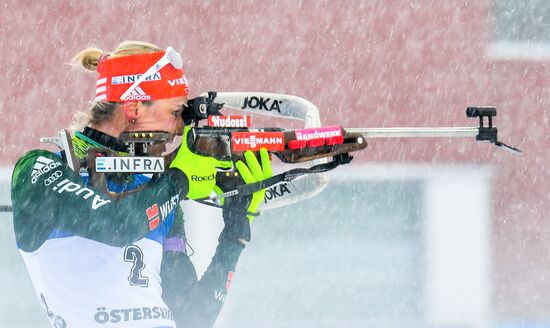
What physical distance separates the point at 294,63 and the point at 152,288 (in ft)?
18.2

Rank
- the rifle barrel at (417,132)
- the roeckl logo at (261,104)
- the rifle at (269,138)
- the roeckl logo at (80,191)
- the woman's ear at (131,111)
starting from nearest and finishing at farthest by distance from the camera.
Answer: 1. the roeckl logo at (80,191)
2. the rifle at (269,138)
3. the woman's ear at (131,111)
4. the rifle barrel at (417,132)
5. the roeckl logo at (261,104)

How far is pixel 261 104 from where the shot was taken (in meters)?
4.31

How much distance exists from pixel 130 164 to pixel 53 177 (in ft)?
0.83

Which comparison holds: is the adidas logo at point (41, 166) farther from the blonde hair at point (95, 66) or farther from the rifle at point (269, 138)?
the blonde hair at point (95, 66)

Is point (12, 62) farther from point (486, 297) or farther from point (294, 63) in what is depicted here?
point (486, 297)

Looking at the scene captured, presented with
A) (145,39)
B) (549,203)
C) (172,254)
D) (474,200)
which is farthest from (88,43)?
(172,254)

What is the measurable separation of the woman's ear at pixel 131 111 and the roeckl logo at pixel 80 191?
43 centimetres

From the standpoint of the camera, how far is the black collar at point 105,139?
11.1ft

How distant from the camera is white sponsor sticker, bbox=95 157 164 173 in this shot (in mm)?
3184

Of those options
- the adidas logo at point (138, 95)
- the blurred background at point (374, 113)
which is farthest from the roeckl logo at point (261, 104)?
the blurred background at point (374, 113)

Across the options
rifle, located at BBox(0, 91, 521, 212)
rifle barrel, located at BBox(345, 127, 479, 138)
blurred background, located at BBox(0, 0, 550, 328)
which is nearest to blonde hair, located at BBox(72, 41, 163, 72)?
rifle, located at BBox(0, 91, 521, 212)

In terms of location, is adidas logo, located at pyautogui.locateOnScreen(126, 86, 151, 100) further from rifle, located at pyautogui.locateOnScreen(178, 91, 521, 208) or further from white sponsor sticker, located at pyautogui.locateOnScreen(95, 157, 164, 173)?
white sponsor sticker, located at pyautogui.locateOnScreen(95, 157, 164, 173)

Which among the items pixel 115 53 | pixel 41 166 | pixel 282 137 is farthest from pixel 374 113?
pixel 41 166

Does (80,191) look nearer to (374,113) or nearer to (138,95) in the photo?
(138,95)
